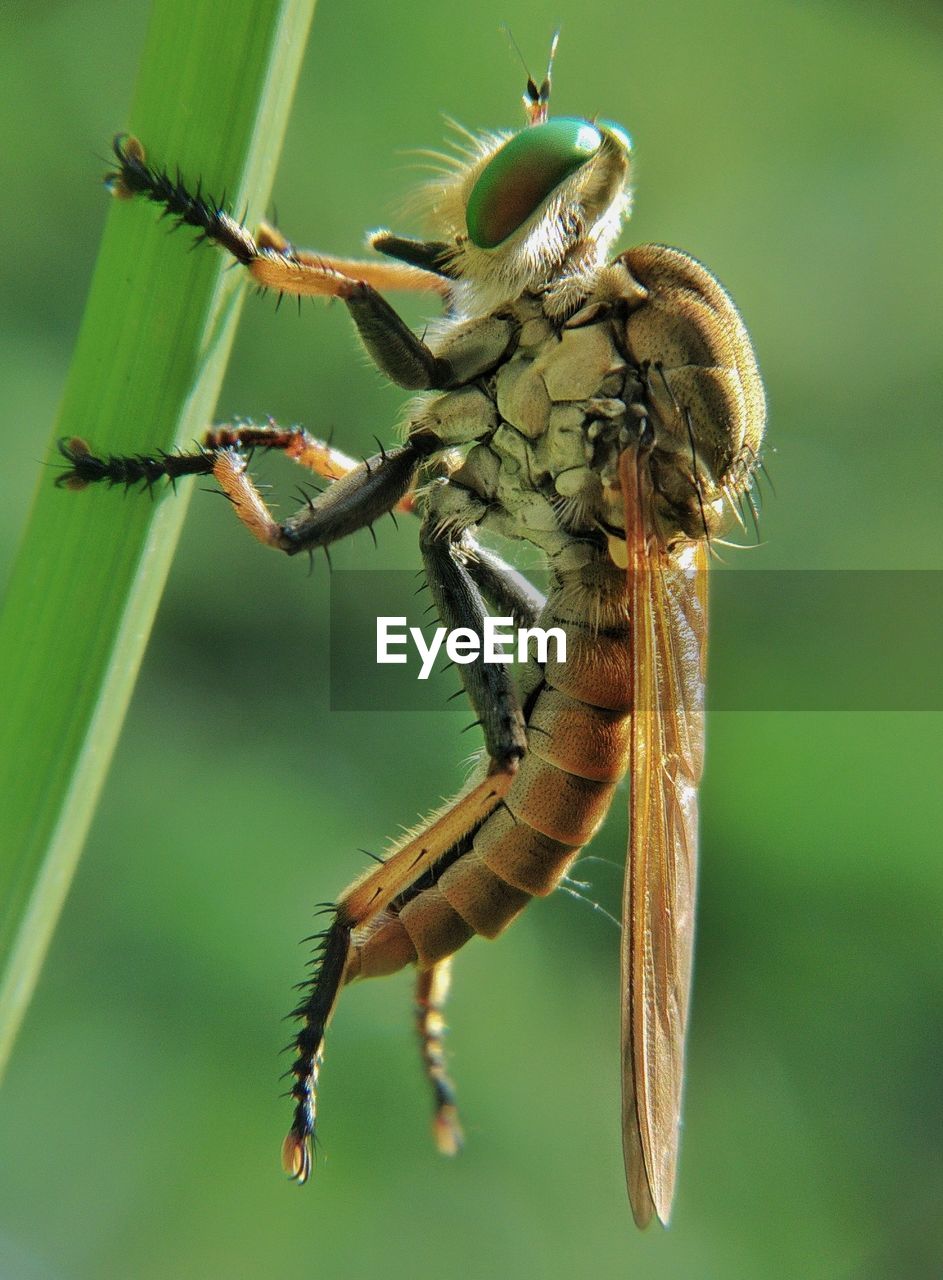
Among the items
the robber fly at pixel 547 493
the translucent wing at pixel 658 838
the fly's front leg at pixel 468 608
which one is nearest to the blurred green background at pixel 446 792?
the robber fly at pixel 547 493

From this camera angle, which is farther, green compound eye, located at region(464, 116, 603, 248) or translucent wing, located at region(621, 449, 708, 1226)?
green compound eye, located at region(464, 116, 603, 248)

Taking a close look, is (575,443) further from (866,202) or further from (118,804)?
→ (866,202)

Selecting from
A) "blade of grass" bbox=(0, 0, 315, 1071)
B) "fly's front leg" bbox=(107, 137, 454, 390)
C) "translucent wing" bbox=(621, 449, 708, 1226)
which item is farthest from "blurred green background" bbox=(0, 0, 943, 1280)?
"blade of grass" bbox=(0, 0, 315, 1071)

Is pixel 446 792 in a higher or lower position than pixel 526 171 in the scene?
lower

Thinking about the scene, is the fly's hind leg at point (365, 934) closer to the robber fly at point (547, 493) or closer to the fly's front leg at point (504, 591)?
the robber fly at point (547, 493)

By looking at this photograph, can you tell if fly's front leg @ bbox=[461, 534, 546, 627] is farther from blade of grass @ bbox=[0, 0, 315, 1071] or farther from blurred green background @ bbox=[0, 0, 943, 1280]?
blade of grass @ bbox=[0, 0, 315, 1071]

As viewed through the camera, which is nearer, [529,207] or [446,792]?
[529,207]

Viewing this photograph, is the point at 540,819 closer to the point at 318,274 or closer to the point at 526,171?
the point at 318,274

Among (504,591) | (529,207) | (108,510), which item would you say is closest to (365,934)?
(504,591)
